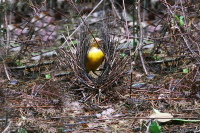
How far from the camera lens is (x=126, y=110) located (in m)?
3.55

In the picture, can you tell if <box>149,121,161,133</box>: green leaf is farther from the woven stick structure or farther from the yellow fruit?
the yellow fruit

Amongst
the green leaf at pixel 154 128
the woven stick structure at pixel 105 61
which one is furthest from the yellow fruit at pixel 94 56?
the green leaf at pixel 154 128

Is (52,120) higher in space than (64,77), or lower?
lower

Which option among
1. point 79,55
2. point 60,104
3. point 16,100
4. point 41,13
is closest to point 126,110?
point 60,104

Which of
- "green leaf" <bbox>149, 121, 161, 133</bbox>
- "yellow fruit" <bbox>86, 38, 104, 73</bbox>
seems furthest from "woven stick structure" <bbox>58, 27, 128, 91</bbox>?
"green leaf" <bbox>149, 121, 161, 133</bbox>

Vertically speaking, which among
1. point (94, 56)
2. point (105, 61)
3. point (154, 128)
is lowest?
point (154, 128)

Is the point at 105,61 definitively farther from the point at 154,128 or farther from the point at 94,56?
the point at 154,128

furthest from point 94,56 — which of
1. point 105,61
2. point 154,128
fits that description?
point 154,128

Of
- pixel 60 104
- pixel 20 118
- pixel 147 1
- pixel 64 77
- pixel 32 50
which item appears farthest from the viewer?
pixel 147 1

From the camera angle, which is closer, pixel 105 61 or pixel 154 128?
pixel 154 128

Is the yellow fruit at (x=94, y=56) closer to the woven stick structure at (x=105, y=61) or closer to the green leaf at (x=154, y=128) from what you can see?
the woven stick structure at (x=105, y=61)

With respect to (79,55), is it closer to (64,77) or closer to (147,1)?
(64,77)

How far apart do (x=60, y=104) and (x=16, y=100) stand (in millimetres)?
669

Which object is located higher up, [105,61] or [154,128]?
[105,61]
